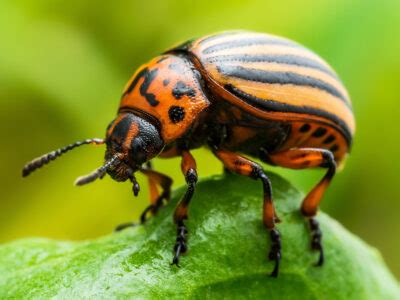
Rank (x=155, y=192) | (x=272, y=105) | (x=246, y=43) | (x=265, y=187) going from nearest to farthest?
(x=265, y=187) < (x=272, y=105) < (x=246, y=43) < (x=155, y=192)

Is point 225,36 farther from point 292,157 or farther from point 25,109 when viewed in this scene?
point 25,109

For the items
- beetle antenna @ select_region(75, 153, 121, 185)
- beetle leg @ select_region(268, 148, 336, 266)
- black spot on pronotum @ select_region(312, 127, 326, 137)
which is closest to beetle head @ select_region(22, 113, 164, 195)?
beetle antenna @ select_region(75, 153, 121, 185)

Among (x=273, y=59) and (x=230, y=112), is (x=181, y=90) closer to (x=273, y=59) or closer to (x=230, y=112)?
(x=230, y=112)

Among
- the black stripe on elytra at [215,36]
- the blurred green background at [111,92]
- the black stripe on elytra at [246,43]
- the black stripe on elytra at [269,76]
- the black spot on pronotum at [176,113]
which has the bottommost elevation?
the blurred green background at [111,92]

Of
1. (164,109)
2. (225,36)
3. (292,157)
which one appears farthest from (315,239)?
(225,36)

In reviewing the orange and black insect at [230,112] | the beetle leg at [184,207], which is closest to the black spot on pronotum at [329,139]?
the orange and black insect at [230,112]

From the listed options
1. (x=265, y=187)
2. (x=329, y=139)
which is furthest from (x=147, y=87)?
(x=329, y=139)

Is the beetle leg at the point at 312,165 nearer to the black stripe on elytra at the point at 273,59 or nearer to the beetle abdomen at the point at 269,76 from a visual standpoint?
the beetle abdomen at the point at 269,76
